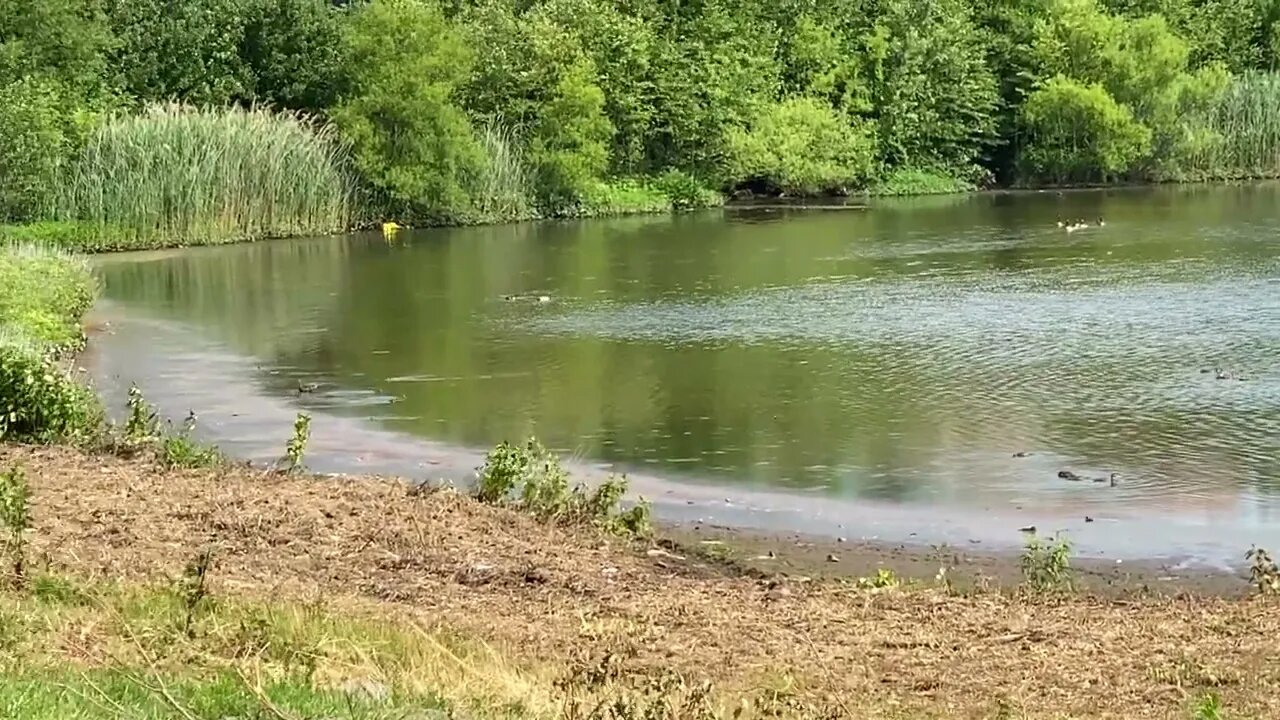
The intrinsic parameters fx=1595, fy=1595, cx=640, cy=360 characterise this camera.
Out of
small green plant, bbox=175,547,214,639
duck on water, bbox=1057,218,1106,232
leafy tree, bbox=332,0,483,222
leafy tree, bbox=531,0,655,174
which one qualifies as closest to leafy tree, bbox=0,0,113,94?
leafy tree, bbox=332,0,483,222

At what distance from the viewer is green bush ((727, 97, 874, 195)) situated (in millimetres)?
52219

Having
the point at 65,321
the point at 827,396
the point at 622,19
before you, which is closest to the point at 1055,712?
the point at 827,396

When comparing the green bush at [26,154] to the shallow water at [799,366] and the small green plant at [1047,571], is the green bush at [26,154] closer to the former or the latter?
the shallow water at [799,366]

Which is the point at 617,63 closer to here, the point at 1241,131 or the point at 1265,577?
the point at 1241,131

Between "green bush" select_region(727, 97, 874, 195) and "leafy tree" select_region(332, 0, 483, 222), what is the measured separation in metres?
11.2

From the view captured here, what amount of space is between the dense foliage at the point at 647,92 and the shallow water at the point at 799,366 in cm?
705

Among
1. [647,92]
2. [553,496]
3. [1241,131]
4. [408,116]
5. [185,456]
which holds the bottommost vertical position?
[553,496]

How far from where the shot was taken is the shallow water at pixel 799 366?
13.5m

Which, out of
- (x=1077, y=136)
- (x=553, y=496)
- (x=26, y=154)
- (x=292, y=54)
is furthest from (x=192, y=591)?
(x=1077, y=136)

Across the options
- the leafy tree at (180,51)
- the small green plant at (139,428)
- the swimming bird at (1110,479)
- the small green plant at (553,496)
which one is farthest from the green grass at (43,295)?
the leafy tree at (180,51)

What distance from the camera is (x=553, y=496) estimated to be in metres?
11.6

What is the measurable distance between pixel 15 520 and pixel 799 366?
12.7 meters

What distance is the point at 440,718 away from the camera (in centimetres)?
533

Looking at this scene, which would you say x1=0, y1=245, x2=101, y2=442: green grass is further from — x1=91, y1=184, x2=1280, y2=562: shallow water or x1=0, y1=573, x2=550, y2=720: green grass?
x1=0, y1=573, x2=550, y2=720: green grass
